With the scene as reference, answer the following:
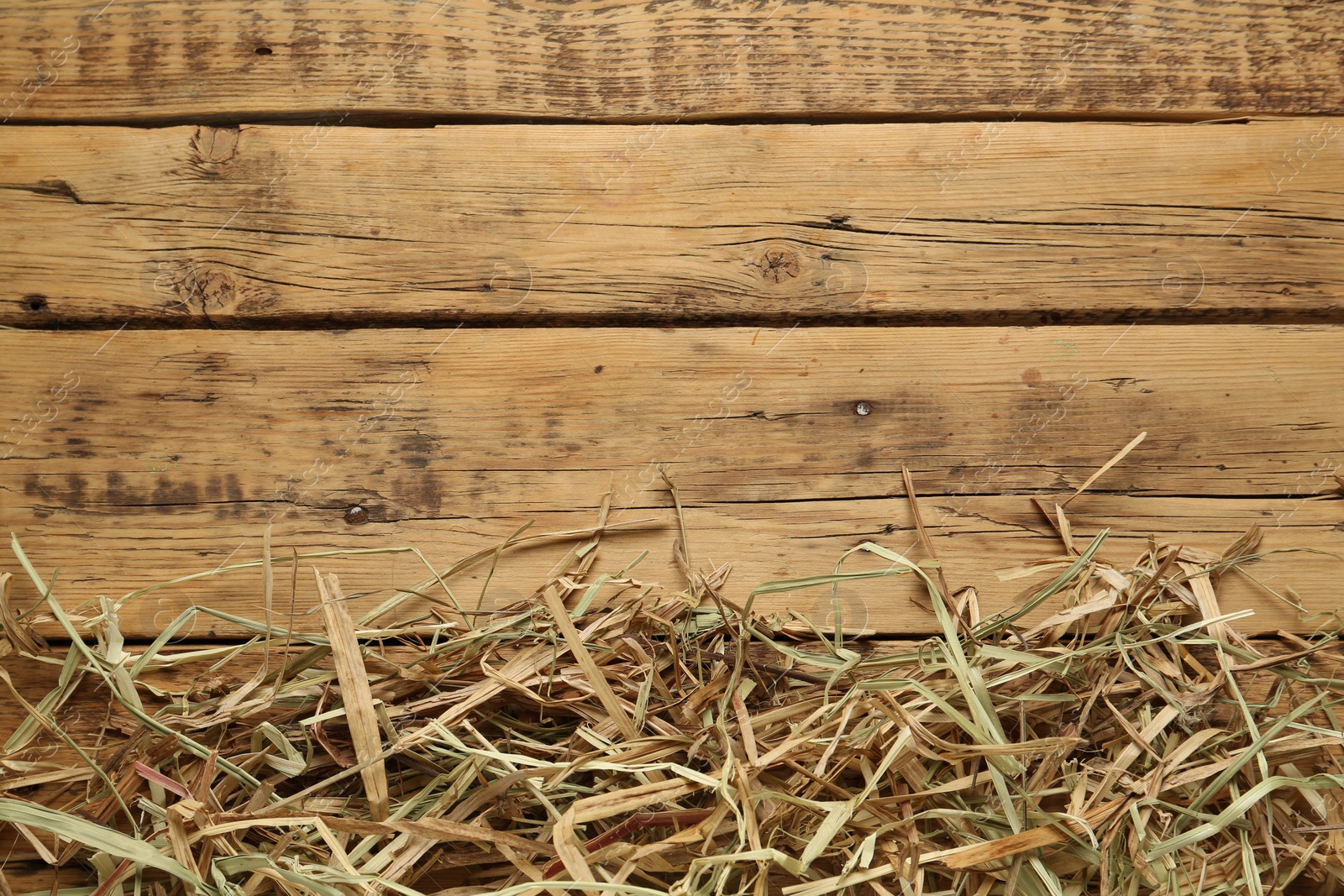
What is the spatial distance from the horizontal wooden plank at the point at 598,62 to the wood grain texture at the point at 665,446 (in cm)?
34

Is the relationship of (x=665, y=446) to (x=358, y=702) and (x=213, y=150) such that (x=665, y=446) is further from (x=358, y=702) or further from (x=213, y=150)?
(x=213, y=150)

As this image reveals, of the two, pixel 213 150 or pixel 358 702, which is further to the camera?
pixel 213 150

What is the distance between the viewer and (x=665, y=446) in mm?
1143

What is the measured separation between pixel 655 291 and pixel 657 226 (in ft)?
0.32

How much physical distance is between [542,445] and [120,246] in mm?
680

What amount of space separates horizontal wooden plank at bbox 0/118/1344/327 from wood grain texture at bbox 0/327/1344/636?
0.05 metres

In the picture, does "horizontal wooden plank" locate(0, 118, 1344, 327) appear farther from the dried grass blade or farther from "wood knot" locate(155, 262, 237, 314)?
the dried grass blade

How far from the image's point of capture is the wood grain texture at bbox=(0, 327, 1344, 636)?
112 cm

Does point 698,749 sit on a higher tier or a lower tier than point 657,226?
lower

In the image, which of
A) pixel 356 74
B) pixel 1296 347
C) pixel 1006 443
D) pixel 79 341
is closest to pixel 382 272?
pixel 356 74

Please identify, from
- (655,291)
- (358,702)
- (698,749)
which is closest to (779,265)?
(655,291)

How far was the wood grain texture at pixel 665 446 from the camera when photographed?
112 centimetres

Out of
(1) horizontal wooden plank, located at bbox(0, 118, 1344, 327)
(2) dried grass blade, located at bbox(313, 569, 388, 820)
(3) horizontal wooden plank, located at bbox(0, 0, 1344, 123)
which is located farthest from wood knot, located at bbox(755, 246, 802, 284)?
(2) dried grass blade, located at bbox(313, 569, 388, 820)

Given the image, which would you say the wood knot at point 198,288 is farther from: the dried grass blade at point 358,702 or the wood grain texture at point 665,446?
the dried grass blade at point 358,702
